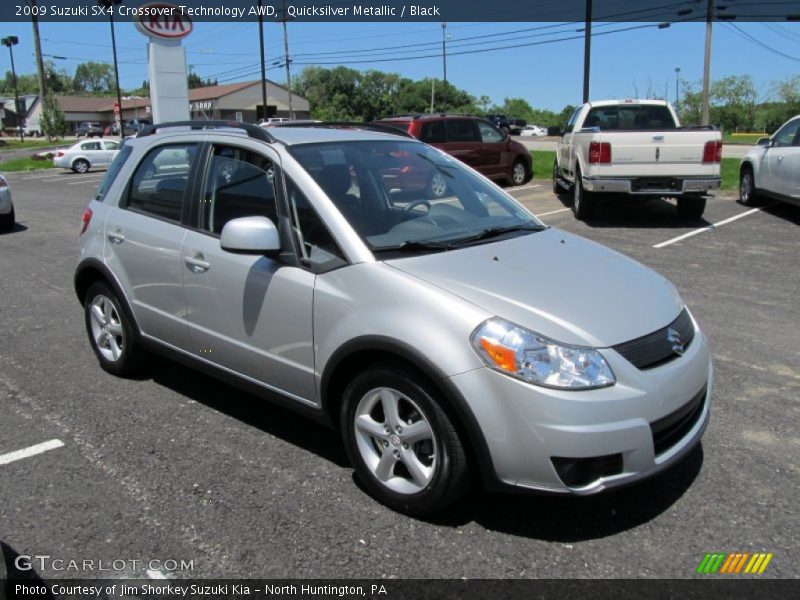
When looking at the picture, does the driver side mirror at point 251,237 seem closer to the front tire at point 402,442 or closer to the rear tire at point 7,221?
the front tire at point 402,442

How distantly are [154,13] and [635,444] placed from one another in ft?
54.6

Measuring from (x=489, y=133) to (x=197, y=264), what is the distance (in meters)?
13.3

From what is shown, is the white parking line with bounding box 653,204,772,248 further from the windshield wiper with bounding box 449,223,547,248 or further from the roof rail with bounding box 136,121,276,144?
the roof rail with bounding box 136,121,276,144

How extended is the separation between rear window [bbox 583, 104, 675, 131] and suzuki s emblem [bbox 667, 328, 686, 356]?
9.99 m

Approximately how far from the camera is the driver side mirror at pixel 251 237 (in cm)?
333

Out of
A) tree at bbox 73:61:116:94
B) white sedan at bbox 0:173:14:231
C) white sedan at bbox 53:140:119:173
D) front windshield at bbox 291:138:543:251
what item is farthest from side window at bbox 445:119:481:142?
tree at bbox 73:61:116:94

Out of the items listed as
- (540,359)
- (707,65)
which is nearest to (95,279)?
(540,359)

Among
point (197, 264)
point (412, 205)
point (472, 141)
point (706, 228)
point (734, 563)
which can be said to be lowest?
point (734, 563)

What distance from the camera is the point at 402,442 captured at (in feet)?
10.0

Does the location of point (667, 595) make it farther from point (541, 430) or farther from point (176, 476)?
point (176, 476)

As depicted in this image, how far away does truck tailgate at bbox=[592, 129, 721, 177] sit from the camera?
1025 cm

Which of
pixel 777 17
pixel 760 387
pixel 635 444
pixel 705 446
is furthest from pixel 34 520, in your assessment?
pixel 777 17

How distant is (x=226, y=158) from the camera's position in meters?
4.02

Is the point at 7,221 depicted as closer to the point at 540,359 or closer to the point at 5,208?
the point at 5,208
